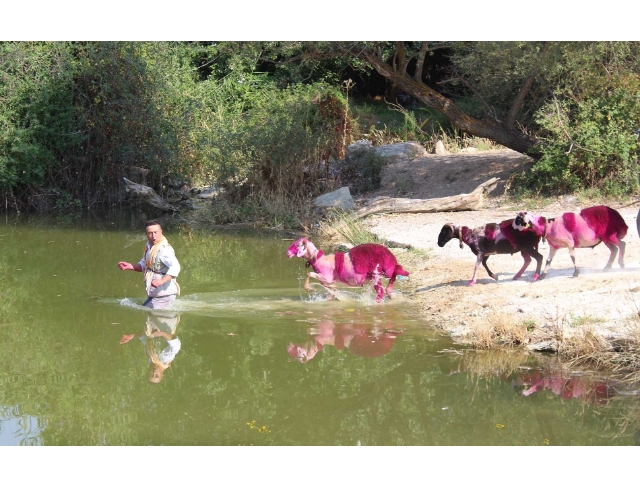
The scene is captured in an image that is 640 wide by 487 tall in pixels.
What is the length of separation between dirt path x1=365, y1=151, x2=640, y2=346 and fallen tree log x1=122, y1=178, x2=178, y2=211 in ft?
22.4

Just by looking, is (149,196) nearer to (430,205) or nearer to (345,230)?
(345,230)

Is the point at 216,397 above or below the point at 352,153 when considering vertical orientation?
below

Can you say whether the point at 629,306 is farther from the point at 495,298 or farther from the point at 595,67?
the point at 595,67

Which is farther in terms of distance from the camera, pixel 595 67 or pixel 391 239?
pixel 595 67

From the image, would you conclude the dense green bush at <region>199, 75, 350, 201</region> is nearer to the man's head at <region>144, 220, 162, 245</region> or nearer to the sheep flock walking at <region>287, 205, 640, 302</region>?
the sheep flock walking at <region>287, 205, 640, 302</region>

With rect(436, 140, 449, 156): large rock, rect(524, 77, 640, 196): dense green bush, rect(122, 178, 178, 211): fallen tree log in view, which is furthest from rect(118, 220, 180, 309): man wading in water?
rect(436, 140, 449, 156): large rock

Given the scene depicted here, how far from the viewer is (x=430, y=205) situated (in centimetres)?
1762

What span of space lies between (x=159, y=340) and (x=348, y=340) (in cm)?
231

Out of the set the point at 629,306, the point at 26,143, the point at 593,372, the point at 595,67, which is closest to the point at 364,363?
the point at 593,372

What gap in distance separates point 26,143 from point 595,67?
1460 centimetres

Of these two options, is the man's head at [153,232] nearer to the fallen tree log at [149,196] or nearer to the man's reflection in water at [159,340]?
the man's reflection in water at [159,340]

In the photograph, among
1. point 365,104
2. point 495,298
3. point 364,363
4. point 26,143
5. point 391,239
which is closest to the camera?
point 364,363

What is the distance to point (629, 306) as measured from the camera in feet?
30.1

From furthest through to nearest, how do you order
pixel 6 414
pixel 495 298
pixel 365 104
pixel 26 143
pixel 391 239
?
1. pixel 365 104
2. pixel 26 143
3. pixel 391 239
4. pixel 495 298
5. pixel 6 414
